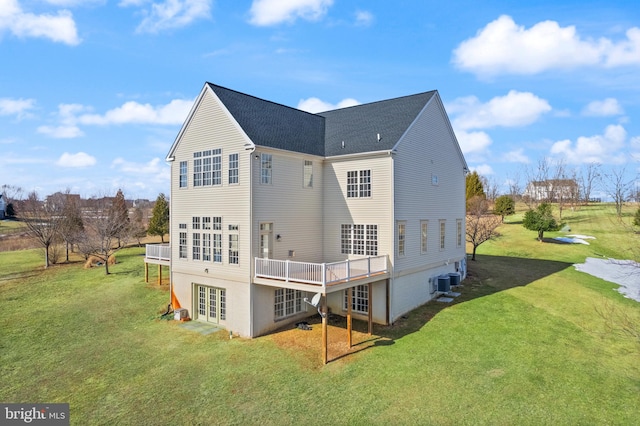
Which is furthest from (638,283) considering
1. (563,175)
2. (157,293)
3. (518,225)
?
(563,175)

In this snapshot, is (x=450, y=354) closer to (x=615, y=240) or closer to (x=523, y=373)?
(x=523, y=373)

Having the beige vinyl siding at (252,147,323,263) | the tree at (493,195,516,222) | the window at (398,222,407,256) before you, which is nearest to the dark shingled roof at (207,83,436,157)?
the beige vinyl siding at (252,147,323,263)

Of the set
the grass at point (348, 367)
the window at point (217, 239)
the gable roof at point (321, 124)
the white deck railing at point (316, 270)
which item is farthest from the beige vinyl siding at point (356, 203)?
the window at point (217, 239)

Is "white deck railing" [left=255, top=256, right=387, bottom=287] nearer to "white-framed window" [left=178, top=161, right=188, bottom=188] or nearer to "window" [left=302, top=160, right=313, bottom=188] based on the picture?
"window" [left=302, top=160, right=313, bottom=188]

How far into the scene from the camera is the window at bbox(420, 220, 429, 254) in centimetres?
2008

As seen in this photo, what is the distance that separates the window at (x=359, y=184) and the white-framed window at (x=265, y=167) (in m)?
4.53

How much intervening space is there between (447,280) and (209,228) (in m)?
14.3

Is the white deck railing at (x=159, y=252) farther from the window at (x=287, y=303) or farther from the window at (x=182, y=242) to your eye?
the window at (x=287, y=303)

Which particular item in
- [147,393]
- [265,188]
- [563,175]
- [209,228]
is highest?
[563,175]

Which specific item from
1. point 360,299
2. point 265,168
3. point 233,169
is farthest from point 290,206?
point 360,299

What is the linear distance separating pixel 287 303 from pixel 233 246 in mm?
4082

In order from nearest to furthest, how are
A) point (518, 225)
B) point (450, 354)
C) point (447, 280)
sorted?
point (450, 354) < point (447, 280) < point (518, 225)

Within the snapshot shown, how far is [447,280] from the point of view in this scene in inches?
834

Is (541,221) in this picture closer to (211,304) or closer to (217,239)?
(217,239)
